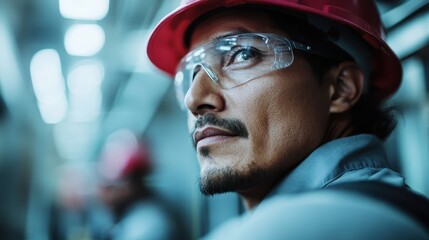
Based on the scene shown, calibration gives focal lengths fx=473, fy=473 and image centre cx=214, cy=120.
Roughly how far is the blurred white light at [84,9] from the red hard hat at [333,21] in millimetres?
1763

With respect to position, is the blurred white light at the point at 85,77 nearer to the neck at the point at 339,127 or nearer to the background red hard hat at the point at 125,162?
the background red hard hat at the point at 125,162

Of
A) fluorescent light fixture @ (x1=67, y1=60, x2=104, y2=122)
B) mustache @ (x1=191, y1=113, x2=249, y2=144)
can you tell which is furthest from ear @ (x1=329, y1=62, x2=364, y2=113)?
fluorescent light fixture @ (x1=67, y1=60, x2=104, y2=122)

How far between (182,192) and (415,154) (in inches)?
126

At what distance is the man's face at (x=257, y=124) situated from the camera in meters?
1.30

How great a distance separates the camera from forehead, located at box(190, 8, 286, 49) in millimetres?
1395

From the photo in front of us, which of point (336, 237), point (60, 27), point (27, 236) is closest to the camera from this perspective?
point (336, 237)

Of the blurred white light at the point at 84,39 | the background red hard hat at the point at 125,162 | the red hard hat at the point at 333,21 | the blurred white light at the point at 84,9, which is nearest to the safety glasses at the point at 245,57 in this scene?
the red hard hat at the point at 333,21

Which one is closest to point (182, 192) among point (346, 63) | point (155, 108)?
point (155, 108)

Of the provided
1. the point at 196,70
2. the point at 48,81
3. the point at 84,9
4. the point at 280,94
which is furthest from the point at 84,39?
the point at 280,94

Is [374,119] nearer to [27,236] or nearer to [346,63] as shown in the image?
[346,63]

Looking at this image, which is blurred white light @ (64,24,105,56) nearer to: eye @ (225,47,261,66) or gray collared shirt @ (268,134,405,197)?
eye @ (225,47,261,66)

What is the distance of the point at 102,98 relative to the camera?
6.39 metres

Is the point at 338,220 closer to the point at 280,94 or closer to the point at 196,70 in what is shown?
the point at 280,94

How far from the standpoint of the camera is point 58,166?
10344 millimetres
